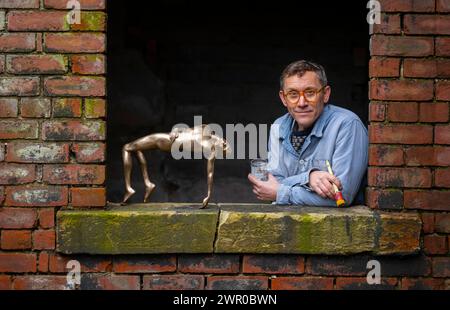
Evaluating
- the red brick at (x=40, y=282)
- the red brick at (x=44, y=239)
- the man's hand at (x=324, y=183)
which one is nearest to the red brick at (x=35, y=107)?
the red brick at (x=44, y=239)

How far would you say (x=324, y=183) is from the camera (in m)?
2.85

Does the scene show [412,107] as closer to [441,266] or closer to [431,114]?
[431,114]

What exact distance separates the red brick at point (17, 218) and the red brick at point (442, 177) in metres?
1.90

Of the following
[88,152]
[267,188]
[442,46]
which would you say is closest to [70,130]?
[88,152]

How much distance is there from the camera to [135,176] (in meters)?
4.83

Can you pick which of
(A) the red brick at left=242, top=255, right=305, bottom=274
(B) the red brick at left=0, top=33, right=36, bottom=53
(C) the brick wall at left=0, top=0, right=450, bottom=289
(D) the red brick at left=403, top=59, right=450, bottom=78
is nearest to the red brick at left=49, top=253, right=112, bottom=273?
(C) the brick wall at left=0, top=0, right=450, bottom=289

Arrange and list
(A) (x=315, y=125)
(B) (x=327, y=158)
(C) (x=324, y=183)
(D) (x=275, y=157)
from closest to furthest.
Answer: (C) (x=324, y=183) → (B) (x=327, y=158) → (A) (x=315, y=125) → (D) (x=275, y=157)

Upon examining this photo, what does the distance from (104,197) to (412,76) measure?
1.56m

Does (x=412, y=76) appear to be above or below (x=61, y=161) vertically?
above

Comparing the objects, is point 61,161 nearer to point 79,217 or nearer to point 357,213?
point 79,217

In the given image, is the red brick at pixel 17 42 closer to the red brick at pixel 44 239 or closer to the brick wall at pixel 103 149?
the brick wall at pixel 103 149

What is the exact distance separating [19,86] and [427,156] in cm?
195

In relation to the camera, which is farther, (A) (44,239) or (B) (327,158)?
(B) (327,158)
